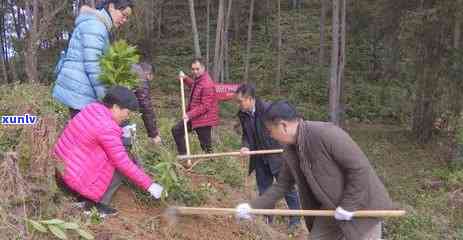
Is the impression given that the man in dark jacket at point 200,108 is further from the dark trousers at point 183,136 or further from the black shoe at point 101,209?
the black shoe at point 101,209

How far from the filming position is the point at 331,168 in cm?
373

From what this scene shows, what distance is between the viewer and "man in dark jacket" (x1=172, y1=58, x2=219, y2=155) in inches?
316

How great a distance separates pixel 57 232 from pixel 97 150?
0.78m

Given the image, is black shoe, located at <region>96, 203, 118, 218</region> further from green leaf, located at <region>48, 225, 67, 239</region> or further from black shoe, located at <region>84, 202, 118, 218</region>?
green leaf, located at <region>48, 225, 67, 239</region>

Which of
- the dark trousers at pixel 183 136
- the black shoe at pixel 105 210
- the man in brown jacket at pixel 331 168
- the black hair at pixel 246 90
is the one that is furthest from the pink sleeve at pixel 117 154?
the dark trousers at pixel 183 136

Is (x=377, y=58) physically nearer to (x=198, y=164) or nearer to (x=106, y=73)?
(x=198, y=164)

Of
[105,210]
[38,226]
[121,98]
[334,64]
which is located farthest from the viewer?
[334,64]

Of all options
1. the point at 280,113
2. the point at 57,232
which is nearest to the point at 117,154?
the point at 57,232

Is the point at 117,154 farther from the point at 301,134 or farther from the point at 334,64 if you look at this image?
the point at 334,64

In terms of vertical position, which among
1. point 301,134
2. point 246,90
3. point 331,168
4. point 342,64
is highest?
point 301,134

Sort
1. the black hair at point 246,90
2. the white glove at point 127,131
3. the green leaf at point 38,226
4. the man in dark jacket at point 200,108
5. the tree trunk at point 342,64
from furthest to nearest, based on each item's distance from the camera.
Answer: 1. the tree trunk at point 342,64
2. the man in dark jacket at point 200,108
3. the black hair at point 246,90
4. the white glove at point 127,131
5. the green leaf at point 38,226

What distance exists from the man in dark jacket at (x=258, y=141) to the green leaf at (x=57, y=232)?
2852mm

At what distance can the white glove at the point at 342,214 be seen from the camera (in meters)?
3.74

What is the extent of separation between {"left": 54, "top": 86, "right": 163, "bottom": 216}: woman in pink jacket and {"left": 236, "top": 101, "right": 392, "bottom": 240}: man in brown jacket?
4.68ft
